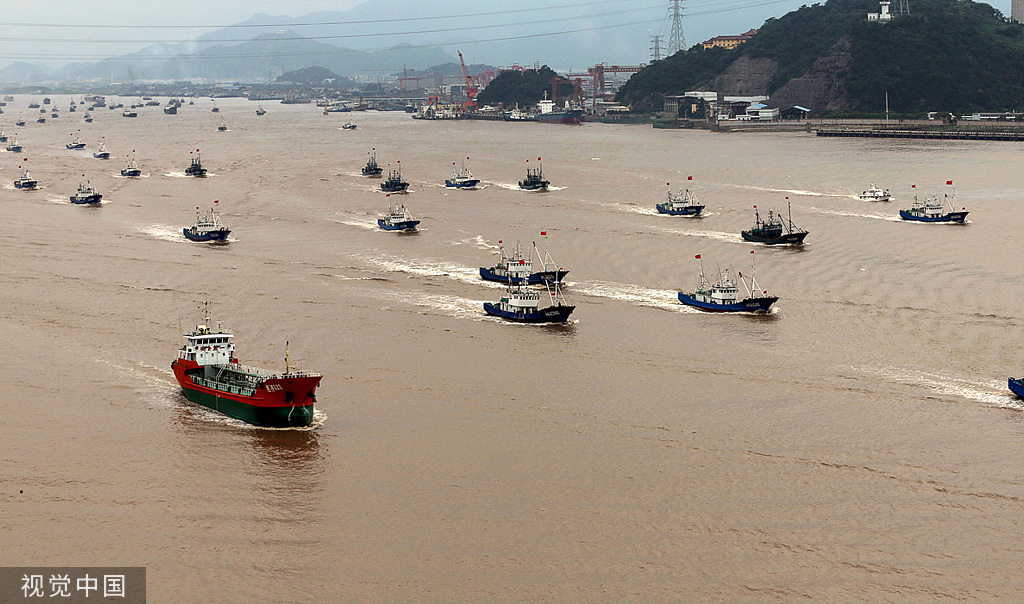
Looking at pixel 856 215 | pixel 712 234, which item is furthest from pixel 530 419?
pixel 856 215

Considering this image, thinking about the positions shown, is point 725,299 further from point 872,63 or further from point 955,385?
point 872,63

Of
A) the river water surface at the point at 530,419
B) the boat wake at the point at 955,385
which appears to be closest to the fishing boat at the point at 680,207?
the river water surface at the point at 530,419

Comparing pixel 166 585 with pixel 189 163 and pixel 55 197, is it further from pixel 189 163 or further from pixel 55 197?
pixel 189 163

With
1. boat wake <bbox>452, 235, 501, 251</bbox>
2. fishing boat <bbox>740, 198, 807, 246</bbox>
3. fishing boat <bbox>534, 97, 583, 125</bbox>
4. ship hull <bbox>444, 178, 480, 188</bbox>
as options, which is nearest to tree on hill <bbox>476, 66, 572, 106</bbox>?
fishing boat <bbox>534, 97, 583, 125</bbox>

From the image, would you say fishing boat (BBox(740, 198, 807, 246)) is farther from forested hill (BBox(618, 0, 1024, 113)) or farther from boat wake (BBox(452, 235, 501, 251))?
forested hill (BBox(618, 0, 1024, 113))

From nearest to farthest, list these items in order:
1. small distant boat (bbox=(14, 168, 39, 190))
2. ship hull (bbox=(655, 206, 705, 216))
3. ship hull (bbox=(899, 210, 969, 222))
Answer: ship hull (bbox=(899, 210, 969, 222)) < ship hull (bbox=(655, 206, 705, 216)) < small distant boat (bbox=(14, 168, 39, 190))
